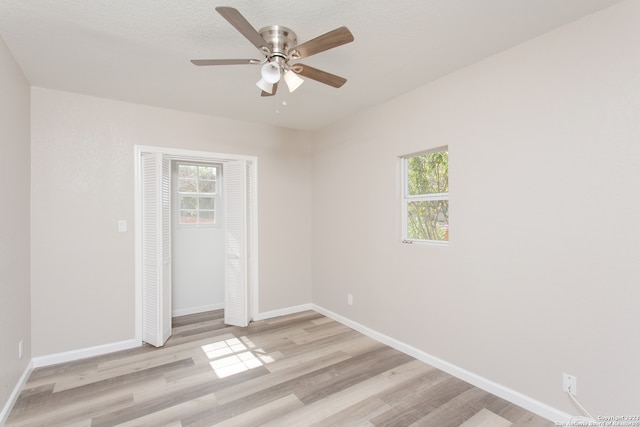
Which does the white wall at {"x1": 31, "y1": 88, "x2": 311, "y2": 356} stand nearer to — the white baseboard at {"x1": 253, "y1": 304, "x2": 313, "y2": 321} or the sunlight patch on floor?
the sunlight patch on floor

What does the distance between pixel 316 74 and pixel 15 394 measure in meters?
3.25

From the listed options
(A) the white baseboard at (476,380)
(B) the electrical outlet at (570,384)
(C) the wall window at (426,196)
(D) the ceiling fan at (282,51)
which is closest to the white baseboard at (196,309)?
(A) the white baseboard at (476,380)

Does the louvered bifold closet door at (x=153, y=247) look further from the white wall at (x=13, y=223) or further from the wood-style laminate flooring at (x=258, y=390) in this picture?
the white wall at (x=13, y=223)

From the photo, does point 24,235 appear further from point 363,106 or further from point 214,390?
Result: point 363,106

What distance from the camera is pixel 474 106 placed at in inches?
97.7

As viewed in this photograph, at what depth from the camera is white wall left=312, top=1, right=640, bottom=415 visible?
1773mm

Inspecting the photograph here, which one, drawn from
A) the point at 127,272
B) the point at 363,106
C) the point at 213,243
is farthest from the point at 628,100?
the point at 213,243

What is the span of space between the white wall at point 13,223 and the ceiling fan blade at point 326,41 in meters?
2.10

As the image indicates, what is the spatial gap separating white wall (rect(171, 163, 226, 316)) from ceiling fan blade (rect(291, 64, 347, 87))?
2.98 m

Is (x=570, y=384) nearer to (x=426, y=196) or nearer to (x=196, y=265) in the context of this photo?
(x=426, y=196)

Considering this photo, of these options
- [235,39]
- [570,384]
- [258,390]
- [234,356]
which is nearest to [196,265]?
[234,356]

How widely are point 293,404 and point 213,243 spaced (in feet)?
9.66

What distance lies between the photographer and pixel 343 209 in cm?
389

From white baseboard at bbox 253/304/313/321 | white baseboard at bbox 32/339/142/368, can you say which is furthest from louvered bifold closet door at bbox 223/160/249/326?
white baseboard at bbox 32/339/142/368
